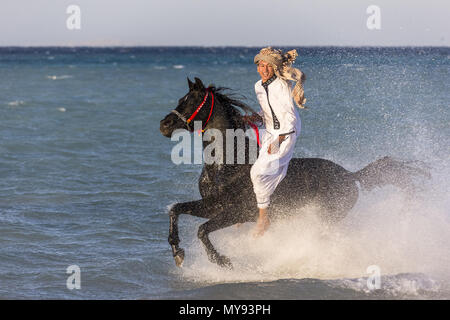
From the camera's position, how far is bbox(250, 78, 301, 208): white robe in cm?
751

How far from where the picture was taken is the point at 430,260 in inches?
325

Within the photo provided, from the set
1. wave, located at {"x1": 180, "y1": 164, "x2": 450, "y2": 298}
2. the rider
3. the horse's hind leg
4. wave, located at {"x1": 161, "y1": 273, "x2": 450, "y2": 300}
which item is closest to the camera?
wave, located at {"x1": 161, "y1": 273, "x2": 450, "y2": 300}

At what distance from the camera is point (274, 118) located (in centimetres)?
761

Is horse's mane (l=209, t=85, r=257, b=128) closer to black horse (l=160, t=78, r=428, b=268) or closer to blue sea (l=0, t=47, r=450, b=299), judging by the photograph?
black horse (l=160, t=78, r=428, b=268)

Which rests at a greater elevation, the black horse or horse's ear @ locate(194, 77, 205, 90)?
horse's ear @ locate(194, 77, 205, 90)

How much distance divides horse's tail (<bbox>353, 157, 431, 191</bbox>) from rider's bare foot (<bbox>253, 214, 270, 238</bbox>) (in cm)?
124

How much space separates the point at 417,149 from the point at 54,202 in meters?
6.08

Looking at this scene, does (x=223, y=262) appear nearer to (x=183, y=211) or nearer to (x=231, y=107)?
(x=183, y=211)

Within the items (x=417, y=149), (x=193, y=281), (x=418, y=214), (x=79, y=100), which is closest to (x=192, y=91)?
(x=193, y=281)

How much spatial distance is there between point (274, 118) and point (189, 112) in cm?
93

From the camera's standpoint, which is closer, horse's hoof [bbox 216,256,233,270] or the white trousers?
the white trousers

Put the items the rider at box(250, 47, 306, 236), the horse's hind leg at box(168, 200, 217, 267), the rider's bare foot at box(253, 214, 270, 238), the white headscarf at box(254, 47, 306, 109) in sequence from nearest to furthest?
the white headscarf at box(254, 47, 306, 109) → the rider at box(250, 47, 306, 236) → the horse's hind leg at box(168, 200, 217, 267) → the rider's bare foot at box(253, 214, 270, 238)

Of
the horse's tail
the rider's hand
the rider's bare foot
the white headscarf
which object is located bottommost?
the rider's bare foot

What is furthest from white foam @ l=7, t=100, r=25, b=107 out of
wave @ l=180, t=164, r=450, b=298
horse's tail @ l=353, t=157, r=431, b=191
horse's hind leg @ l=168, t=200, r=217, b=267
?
horse's tail @ l=353, t=157, r=431, b=191
